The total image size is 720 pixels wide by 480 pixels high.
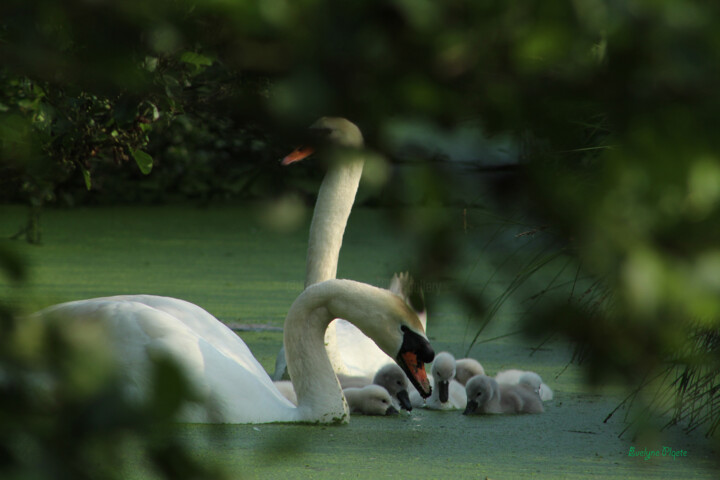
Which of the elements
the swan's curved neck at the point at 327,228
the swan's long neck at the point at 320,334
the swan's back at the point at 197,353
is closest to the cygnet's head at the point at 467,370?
the swan's curved neck at the point at 327,228

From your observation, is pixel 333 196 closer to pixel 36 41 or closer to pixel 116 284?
pixel 116 284

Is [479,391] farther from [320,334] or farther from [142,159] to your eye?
[142,159]

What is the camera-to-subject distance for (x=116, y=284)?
646 centimetres

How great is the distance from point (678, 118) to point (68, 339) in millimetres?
348

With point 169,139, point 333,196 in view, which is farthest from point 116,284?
point 169,139

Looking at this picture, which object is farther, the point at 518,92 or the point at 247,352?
the point at 247,352

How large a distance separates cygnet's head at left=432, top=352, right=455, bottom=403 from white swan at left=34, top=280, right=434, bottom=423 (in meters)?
0.54

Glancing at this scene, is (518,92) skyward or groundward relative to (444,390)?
skyward

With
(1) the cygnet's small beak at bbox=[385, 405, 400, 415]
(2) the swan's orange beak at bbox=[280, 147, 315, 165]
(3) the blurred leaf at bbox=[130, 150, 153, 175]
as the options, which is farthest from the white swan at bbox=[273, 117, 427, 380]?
(2) the swan's orange beak at bbox=[280, 147, 315, 165]

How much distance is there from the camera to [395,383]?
385 centimetres

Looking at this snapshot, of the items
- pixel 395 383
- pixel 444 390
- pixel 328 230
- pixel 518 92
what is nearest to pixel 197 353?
pixel 395 383

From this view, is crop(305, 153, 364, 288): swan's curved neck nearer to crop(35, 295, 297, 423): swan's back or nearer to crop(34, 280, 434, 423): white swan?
crop(34, 280, 434, 423): white swan

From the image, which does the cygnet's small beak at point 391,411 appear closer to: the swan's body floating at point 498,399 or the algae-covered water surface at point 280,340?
the algae-covered water surface at point 280,340

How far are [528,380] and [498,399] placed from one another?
0.16m
